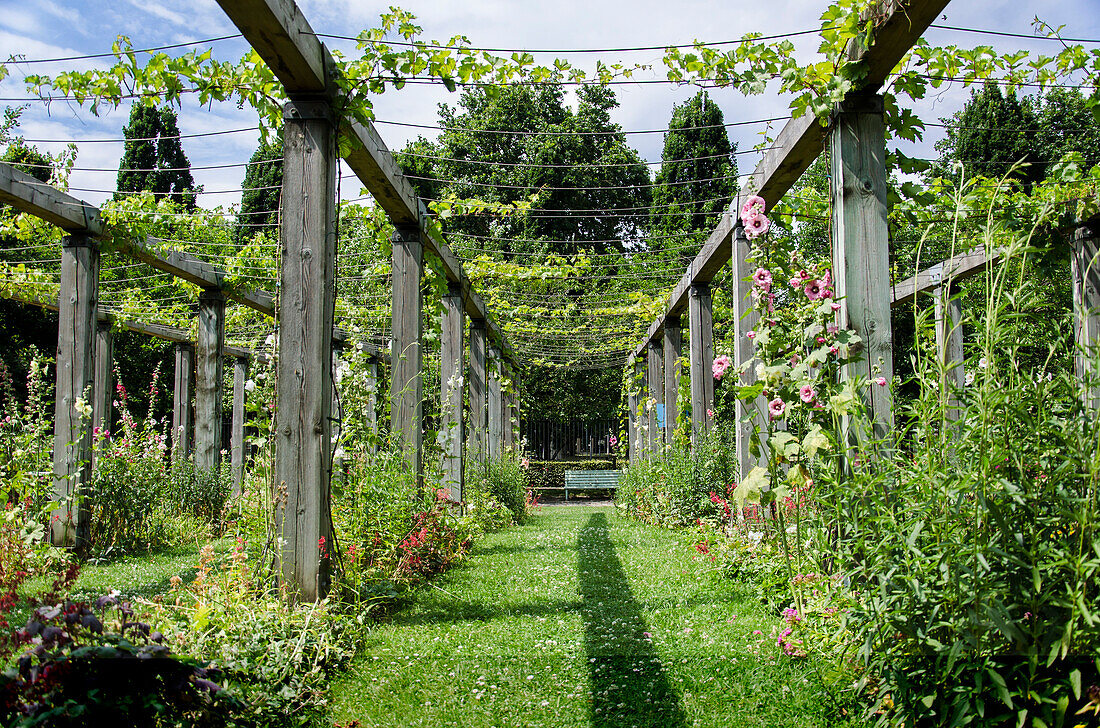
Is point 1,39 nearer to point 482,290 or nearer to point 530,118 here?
point 482,290

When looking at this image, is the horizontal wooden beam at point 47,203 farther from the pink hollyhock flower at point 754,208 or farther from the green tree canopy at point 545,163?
the green tree canopy at point 545,163

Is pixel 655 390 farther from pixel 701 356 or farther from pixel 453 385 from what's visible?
pixel 453 385

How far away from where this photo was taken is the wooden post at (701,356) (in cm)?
673

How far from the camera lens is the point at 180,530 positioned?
673cm

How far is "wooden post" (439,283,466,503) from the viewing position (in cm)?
644

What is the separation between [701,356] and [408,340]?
2898 millimetres

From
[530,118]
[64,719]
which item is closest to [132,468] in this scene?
[64,719]

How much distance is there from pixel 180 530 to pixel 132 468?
98 cm

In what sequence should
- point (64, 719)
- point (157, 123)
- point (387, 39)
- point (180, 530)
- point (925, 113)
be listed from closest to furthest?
point (64, 719) → point (925, 113) → point (387, 39) → point (180, 530) → point (157, 123)

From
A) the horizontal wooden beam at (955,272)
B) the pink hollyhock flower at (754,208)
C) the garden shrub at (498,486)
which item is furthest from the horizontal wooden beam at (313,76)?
the horizontal wooden beam at (955,272)

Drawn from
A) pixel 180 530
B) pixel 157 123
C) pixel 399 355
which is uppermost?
pixel 157 123

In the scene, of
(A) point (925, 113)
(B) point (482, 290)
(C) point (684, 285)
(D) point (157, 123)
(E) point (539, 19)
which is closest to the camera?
(A) point (925, 113)

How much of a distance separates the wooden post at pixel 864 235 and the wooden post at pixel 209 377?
6861mm

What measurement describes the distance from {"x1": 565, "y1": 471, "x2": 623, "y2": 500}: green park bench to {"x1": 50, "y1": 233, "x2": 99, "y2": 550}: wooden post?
1081 cm
